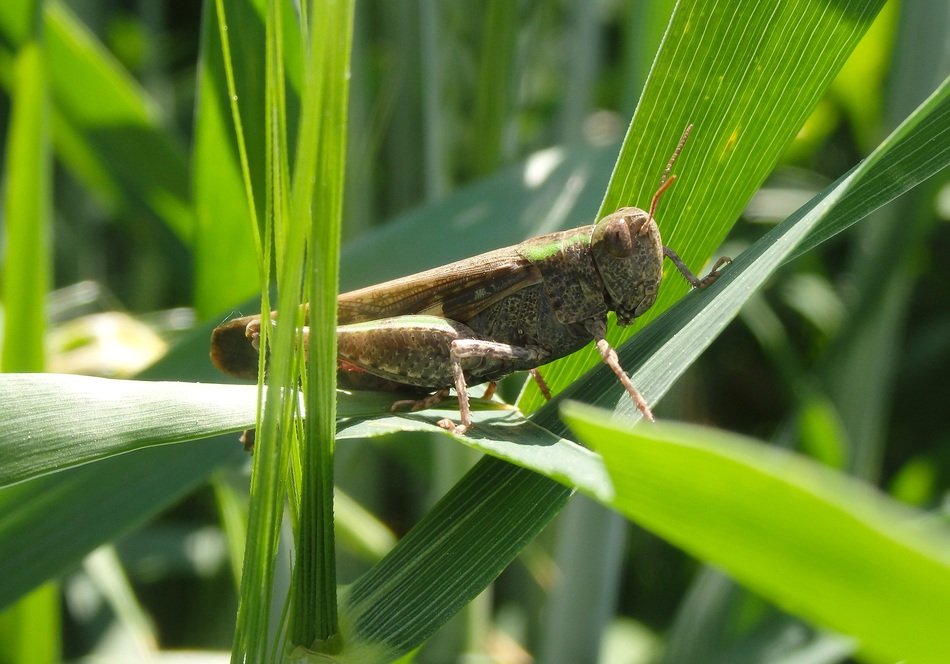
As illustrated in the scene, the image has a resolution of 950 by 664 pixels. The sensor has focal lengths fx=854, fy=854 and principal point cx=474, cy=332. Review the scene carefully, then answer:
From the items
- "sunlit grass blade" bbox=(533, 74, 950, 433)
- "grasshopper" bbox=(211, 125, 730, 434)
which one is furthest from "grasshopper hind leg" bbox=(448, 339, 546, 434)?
"sunlit grass blade" bbox=(533, 74, 950, 433)

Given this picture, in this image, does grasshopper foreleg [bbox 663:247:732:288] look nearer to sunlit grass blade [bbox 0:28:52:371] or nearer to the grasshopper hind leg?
the grasshopper hind leg

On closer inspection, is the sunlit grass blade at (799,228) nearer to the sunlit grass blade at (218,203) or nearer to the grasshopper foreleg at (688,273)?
the grasshopper foreleg at (688,273)

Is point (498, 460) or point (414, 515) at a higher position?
point (414, 515)

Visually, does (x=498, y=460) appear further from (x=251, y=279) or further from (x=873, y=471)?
(x=873, y=471)

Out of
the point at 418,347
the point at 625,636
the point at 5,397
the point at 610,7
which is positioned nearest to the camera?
the point at 5,397

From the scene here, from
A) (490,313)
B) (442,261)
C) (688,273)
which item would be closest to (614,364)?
(688,273)

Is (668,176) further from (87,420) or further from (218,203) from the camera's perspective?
(218,203)

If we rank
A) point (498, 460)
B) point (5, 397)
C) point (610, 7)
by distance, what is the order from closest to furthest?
point (5, 397) → point (498, 460) → point (610, 7)

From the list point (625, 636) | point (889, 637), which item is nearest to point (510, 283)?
point (889, 637)

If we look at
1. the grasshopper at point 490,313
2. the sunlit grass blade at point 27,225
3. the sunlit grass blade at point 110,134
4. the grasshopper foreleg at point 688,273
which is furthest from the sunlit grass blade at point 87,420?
the sunlit grass blade at point 110,134
